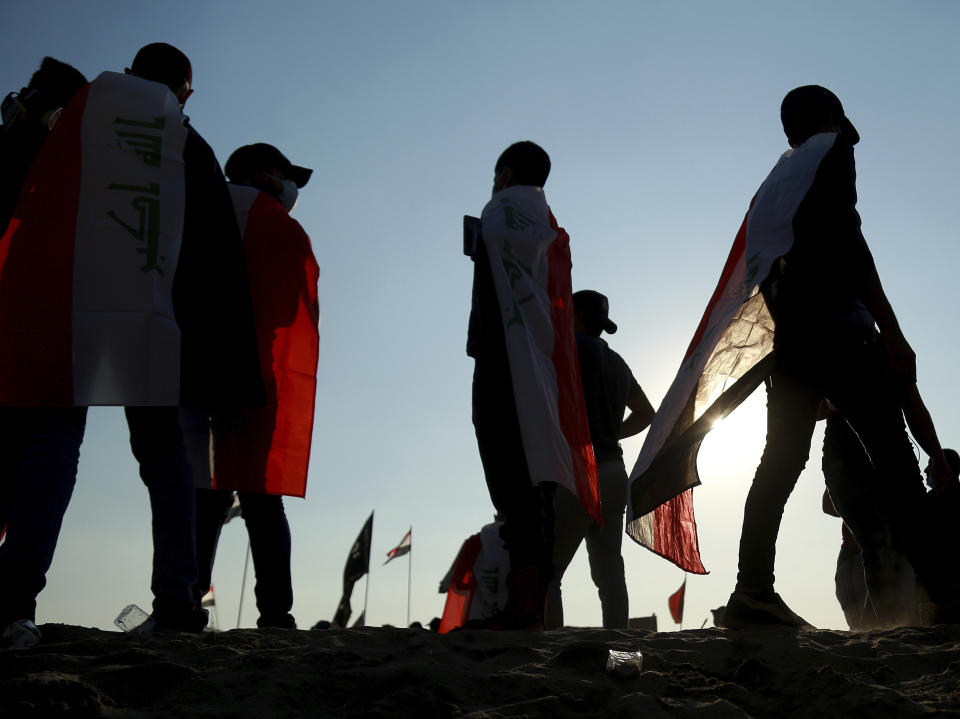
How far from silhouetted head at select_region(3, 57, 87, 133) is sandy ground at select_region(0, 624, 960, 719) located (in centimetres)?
170

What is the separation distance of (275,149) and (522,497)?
1.96 m

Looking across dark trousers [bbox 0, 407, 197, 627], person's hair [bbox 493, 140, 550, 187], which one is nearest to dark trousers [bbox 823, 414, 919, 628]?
person's hair [bbox 493, 140, 550, 187]

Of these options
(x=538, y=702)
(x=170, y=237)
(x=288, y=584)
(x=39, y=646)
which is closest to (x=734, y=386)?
(x=538, y=702)

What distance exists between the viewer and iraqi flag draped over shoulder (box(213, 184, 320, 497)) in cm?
384

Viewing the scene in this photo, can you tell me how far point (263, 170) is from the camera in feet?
14.1

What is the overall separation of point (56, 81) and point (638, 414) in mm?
3060

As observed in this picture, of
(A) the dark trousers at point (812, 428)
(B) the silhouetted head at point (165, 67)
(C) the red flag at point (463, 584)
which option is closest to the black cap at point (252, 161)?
(B) the silhouetted head at point (165, 67)

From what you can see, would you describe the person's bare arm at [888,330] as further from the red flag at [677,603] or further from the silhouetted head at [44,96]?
the red flag at [677,603]

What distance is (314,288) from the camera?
13.9ft

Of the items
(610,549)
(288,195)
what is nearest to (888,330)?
(610,549)

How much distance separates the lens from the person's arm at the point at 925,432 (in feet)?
10.9

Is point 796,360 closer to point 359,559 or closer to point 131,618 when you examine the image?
point 131,618

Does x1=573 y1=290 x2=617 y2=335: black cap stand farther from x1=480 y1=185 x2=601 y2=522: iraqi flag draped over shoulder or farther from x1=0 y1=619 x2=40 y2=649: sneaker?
x1=0 y1=619 x2=40 y2=649: sneaker

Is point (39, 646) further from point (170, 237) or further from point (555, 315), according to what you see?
point (555, 315)
